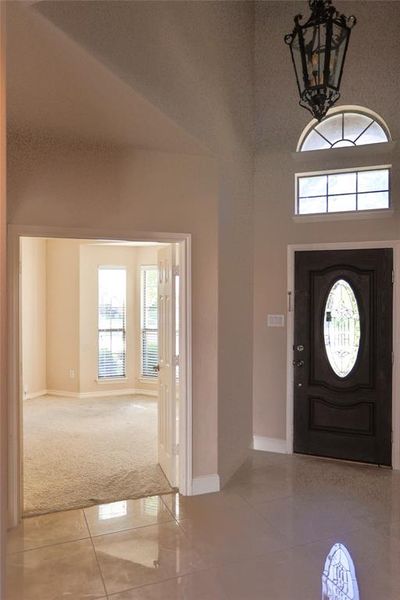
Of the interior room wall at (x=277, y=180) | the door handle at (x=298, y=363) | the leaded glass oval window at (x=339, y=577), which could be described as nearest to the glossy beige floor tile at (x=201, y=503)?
the leaded glass oval window at (x=339, y=577)

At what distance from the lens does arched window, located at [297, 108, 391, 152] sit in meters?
4.42

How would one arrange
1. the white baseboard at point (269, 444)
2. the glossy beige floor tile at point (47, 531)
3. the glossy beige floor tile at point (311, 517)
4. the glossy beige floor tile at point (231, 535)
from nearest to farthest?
the glossy beige floor tile at point (231, 535) → the glossy beige floor tile at point (47, 531) → the glossy beige floor tile at point (311, 517) → the white baseboard at point (269, 444)

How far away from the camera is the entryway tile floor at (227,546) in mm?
2514

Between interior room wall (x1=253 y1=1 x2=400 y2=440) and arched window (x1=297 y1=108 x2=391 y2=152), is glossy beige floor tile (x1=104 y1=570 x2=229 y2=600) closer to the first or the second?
interior room wall (x1=253 y1=1 x2=400 y2=440)


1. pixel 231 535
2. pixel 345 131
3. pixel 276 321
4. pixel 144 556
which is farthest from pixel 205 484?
pixel 345 131

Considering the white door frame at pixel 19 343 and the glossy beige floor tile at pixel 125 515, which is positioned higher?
the white door frame at pixel 19 343

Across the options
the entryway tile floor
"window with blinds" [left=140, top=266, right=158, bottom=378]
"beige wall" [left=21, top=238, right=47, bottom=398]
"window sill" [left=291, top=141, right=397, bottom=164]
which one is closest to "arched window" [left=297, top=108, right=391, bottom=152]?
"window sill" [left=291, top=141, right=397, bottom=164]

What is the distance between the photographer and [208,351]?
3732 millimetres

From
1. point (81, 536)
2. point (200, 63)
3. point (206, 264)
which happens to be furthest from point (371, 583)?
point (200, 63)

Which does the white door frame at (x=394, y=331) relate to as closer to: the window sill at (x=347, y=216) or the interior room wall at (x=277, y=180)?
the interior room wall at (x=277, y=180)

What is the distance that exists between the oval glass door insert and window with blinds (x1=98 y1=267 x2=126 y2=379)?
13.2ft

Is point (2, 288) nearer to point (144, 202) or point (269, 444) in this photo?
point (144, 202)

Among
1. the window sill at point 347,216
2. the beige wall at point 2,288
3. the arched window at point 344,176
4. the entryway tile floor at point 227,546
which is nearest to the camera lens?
the beige wall at point 2,288

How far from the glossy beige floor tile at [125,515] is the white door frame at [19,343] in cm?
31
